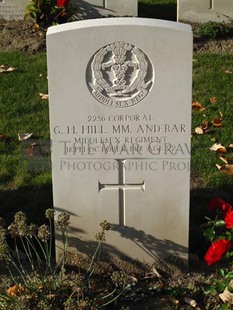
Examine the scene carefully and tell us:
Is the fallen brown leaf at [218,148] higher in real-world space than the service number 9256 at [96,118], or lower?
lower

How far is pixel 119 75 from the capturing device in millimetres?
3770

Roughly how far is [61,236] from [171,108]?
1.05 metres

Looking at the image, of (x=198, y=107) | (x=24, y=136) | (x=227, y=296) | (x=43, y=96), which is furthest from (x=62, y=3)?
(x=227, y=296)

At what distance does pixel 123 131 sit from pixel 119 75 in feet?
1.07

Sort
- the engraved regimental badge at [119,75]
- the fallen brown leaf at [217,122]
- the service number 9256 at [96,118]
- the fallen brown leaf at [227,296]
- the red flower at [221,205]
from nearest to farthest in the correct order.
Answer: the fallen brown leaf at [227,296]
the engraved regimental badge at [119,75]
the service number 9256 at [96,118]
the red flower at [221,205]
the fallen brown leaf at [217,122]

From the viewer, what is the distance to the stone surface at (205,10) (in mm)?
9391

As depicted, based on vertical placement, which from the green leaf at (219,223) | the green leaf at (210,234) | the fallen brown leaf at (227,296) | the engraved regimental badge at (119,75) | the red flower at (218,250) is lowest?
the fallen brown leaf at (227,296)

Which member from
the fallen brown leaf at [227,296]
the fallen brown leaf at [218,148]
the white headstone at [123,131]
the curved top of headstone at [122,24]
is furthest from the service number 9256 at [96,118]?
the fallen brown leaf at [218,148]

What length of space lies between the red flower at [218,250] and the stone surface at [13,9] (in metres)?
6.41

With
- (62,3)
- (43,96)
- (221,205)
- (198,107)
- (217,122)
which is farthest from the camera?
(62,3)

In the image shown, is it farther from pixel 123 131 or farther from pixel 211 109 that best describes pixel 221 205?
pixel 211 109

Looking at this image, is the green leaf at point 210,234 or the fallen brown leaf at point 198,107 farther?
the fallen brown leaf at point 198,107

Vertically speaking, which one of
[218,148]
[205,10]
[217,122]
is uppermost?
[205,10]

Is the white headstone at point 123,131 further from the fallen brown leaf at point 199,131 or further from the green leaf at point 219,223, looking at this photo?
the fallen brown leaf at point 199,131
